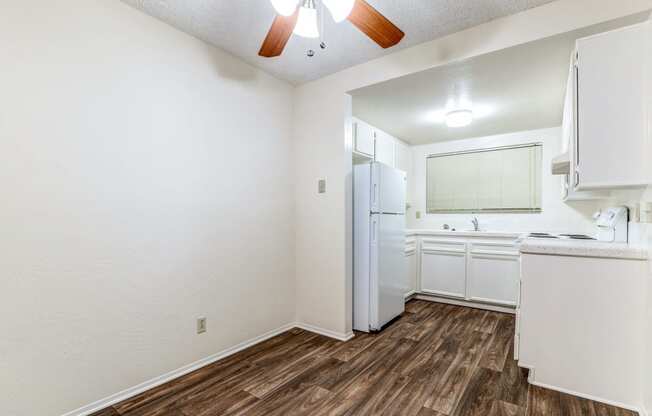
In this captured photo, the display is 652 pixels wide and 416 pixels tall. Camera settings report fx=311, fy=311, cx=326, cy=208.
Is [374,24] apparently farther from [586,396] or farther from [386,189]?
[586,396]

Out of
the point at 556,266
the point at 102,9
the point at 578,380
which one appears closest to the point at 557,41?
the point at 556,266

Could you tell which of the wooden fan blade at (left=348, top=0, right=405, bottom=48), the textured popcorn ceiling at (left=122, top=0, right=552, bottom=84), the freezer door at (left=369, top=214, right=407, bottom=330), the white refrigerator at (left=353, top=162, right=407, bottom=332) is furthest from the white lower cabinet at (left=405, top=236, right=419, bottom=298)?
Answer: the wooden fan blade at (left=348, top=0, right=405, bottom=48)

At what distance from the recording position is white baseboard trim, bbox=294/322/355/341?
2.81 m

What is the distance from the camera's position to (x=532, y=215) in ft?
13.2

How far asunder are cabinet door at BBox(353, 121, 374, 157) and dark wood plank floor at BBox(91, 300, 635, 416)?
1901 millimetres

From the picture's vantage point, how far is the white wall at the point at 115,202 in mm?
1552

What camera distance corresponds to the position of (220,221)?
8.02 ft

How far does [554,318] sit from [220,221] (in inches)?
94.9

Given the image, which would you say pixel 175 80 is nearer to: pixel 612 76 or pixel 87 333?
pixel 87 333

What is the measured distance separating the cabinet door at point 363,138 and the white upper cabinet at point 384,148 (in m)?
0.20

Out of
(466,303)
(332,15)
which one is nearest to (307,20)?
(332,15)

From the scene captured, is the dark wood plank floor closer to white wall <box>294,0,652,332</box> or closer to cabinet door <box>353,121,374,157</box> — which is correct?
white wall <box>294,0,652,332</box>

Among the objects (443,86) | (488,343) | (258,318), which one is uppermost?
(443,86)

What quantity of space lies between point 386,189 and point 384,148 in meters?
1.06
